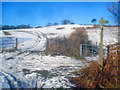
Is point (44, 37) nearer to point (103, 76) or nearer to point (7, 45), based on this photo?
point (7, 45)

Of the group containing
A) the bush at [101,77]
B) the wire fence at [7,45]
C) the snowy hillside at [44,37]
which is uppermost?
the snowy hillside at [44,37]

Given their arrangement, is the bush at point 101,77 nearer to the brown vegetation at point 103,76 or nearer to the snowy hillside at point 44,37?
the brown vegetation at point 103,76

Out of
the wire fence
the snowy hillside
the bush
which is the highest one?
the snowy hillside

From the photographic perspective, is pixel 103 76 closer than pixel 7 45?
Yes

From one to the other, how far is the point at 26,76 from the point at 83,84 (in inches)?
122

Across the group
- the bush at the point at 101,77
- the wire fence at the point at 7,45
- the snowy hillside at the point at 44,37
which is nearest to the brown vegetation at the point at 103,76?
the bush at the point at 101,77

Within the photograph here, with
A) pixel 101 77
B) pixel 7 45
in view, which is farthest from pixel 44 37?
pixel 101 77

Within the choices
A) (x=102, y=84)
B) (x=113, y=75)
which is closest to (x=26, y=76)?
(x=102, y=84)

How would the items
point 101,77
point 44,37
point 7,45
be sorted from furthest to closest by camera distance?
point 44,37, point 7,45, point 101,77

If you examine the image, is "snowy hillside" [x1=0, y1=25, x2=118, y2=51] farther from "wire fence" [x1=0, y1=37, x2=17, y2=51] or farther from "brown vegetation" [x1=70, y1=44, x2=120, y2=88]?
"brown vegetation" [x1=70, y1=44, x2=120, y2=88]

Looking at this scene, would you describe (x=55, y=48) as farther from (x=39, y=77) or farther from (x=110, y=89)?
(x=110, y=89)

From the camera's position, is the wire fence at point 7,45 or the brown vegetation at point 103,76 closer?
the brown vegetation at point 103,76

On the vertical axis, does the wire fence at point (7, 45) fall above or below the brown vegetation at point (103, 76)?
above

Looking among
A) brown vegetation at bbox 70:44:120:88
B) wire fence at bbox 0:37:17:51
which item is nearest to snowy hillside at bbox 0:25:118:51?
wire fence at bbox 0:37:17:51
